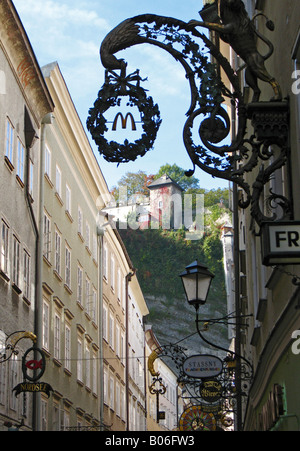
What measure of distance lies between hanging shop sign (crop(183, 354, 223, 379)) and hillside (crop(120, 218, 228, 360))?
312 ft

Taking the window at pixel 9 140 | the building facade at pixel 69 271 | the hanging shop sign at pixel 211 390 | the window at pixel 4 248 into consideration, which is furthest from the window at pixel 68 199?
the hanging shop sign at pixel 211 390

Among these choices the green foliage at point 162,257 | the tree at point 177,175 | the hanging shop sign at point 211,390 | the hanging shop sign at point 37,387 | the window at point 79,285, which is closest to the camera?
the hanging shop sign at point 211,390

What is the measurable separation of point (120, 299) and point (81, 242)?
11.0 metres

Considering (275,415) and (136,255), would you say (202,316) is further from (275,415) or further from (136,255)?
(275,415)

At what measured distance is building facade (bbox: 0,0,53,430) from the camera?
737 inches

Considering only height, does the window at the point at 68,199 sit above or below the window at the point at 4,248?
above

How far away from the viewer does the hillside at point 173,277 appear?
115m

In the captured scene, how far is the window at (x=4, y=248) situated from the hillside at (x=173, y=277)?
9133 centimetres

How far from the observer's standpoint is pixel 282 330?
768cm

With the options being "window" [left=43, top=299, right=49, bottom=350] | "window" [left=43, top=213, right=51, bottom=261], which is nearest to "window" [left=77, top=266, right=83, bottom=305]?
"window" [left=43, top=213, right=51, bottom=261]

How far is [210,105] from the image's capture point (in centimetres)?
586

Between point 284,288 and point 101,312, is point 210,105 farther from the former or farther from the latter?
point 101,312

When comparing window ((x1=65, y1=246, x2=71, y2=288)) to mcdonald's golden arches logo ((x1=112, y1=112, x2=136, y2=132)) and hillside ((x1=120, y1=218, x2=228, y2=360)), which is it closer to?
mcdonald's golden arches logo ((x1=112, y1=112, x2=136, y2=132))

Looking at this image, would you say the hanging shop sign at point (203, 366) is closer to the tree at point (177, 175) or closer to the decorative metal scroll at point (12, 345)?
the decorative metal scroll at point (12, 345)
